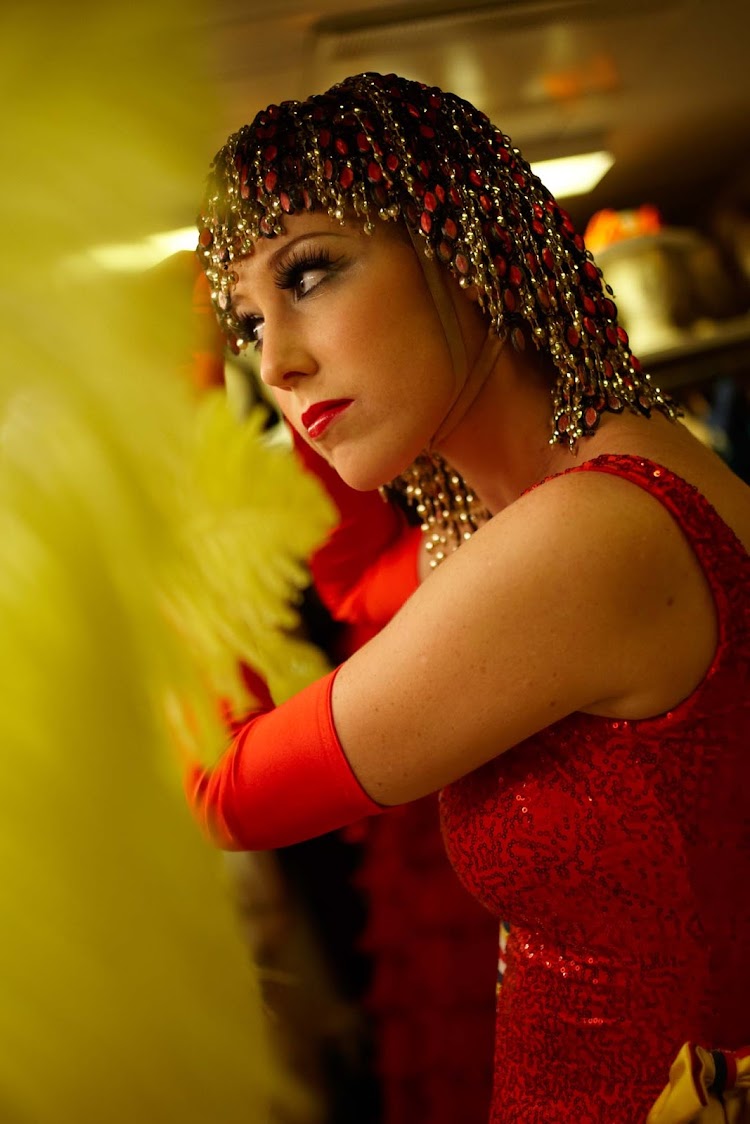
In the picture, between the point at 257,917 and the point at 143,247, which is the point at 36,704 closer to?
the point at 143,247

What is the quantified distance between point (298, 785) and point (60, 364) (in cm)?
36

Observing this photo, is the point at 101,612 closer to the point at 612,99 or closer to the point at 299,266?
the point at 299,266

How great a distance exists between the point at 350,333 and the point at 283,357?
53 millimetres

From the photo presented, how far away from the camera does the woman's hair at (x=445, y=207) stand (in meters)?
0.67

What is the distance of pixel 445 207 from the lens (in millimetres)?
703

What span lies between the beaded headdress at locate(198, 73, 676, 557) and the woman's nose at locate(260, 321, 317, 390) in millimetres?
62

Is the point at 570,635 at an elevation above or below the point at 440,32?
below

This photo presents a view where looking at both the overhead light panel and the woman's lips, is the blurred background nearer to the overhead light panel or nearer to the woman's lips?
the overhead light panel

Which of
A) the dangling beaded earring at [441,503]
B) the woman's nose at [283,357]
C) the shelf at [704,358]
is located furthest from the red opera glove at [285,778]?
the shelf at [704,358]

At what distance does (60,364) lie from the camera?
12.5 inches

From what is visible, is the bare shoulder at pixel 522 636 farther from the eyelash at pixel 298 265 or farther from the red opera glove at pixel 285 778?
the eyelash at pixel 298 265

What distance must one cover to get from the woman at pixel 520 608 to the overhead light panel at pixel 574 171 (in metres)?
1.67

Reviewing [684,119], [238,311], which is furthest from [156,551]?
[684,119]

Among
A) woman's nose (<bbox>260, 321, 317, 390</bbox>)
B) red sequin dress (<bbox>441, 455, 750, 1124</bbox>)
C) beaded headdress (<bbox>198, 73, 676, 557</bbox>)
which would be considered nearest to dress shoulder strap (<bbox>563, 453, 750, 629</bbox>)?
red sequin dress (<bbox>441, 455, 750, 1124</bbox>)
